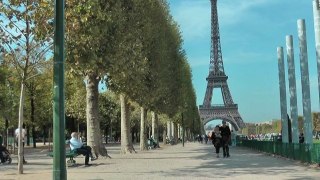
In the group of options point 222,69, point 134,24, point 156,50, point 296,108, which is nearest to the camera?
point 134,24

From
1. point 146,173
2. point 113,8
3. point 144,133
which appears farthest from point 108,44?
point 144,133

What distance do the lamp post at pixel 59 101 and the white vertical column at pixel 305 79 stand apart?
16.0m

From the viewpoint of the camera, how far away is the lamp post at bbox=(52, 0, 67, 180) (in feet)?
32.2

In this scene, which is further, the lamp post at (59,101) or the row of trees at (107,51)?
the row of trees at (107,51)

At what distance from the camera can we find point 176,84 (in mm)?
45562

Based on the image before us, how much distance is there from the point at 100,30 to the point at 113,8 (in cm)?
292

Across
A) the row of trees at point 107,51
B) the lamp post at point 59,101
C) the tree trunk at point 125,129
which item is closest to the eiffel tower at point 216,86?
the row of trees at point 107,51

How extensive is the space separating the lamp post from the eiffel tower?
10138cm

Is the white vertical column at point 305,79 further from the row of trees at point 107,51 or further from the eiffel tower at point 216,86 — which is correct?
the eiffel tower at point 216,86

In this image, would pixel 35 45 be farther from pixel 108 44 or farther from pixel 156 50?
pixel 156 50

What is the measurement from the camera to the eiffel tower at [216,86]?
114 metres

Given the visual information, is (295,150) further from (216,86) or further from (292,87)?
(216,86)

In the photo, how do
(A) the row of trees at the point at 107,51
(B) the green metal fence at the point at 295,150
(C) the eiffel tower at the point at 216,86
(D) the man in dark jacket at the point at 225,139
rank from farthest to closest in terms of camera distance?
1. (C) the eiffel tower at the point at 216,86
2. (D) the man in dark jacket at the point at 225,139
3. (B) the green metal fence at the point at 295,150
4. (A) the row of trees at the point at 107,51

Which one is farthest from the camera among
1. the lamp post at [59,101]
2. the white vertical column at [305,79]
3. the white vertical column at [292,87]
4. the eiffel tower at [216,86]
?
the eiffel tower at [216,86]
